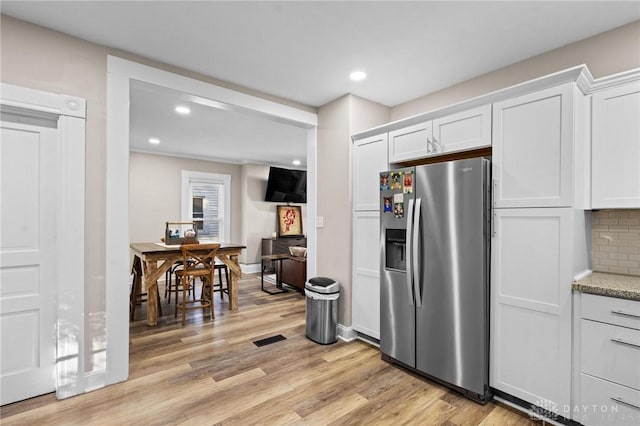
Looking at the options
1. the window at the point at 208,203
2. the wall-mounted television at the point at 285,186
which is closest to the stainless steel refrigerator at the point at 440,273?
the wall-mounted television at the point at 285,186

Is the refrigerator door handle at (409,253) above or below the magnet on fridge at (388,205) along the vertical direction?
below

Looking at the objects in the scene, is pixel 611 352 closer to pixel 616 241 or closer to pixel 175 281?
pixel 616 241

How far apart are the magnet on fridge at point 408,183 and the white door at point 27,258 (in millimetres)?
2715

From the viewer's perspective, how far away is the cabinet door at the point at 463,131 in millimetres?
2309

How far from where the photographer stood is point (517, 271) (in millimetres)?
2109

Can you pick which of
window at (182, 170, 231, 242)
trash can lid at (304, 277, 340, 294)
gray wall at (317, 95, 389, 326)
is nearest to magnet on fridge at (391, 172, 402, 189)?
gray wall at (317, 95, 389, 326)

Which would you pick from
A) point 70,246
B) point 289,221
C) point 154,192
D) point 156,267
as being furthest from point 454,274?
point 154,192

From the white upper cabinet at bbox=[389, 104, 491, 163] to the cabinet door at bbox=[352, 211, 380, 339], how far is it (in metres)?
0.69

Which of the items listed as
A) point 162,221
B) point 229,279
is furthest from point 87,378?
point 162,221

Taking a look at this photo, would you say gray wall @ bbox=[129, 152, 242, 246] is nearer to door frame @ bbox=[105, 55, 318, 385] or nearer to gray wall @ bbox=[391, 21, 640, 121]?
door frame @ bbox=[105, 55, 318, 385]

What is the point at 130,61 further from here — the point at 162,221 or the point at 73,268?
the point at 162,221

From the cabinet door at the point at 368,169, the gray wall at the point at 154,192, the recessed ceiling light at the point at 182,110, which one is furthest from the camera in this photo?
the gray wall at the point at 154,192

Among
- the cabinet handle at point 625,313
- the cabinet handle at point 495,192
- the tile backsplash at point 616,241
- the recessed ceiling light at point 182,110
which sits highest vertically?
the recessed ceiling light at point 182,110

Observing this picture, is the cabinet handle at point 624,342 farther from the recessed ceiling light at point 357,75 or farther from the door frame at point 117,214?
A: the door frame at point 117,214
